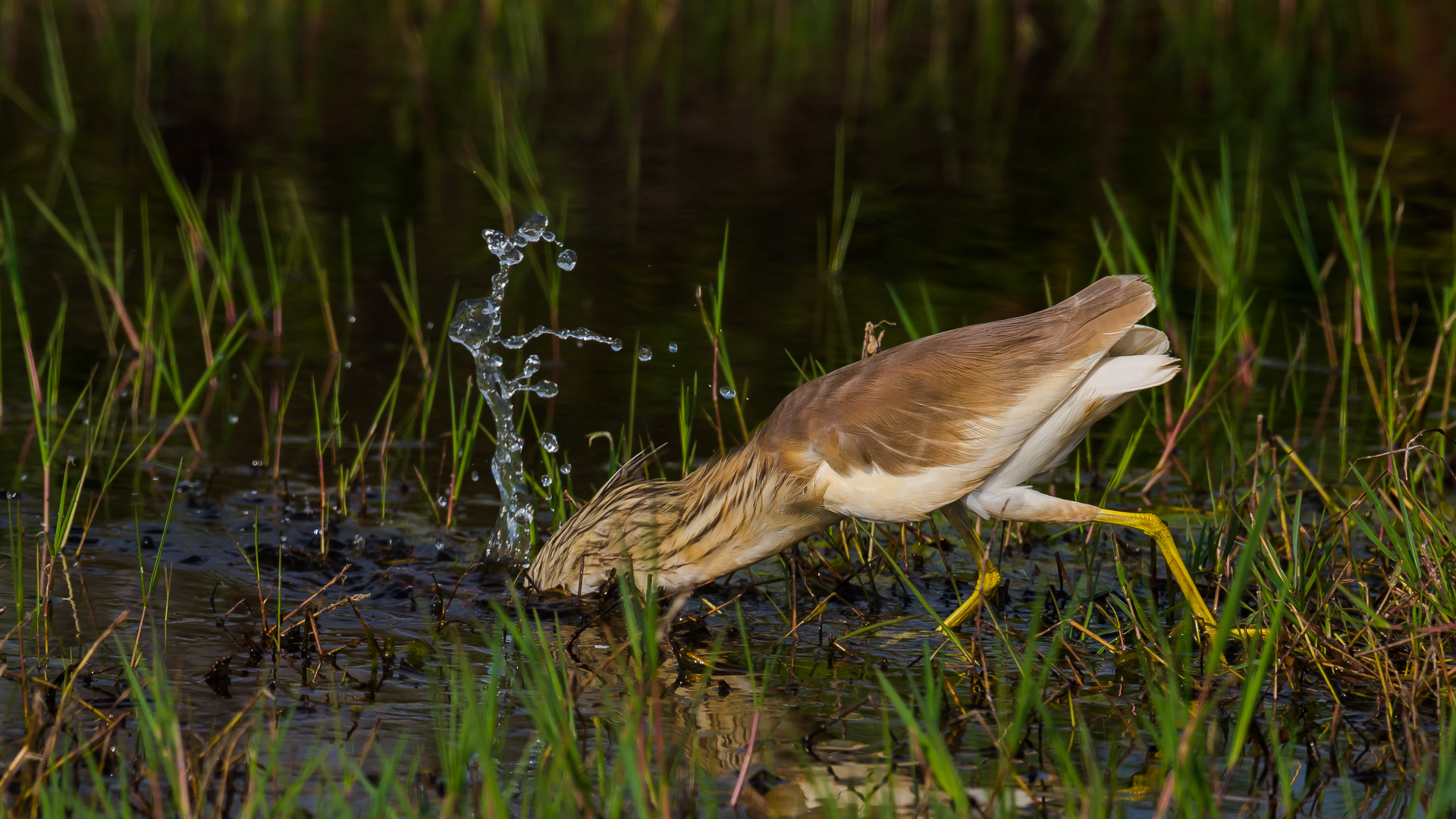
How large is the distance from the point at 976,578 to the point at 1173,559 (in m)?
0.88

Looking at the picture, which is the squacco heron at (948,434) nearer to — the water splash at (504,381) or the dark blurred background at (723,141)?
the water splash at (504,381)

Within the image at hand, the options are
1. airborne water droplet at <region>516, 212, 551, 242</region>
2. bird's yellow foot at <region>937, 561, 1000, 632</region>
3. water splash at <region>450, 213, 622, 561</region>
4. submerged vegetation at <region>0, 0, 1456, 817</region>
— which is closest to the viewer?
submerged vegetation at <region>0, 0, 1456, 817</region>

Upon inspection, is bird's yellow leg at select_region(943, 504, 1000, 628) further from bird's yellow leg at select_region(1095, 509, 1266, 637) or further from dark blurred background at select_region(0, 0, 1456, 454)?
dark blurred background at select_region(0, 0, 1456, 454)

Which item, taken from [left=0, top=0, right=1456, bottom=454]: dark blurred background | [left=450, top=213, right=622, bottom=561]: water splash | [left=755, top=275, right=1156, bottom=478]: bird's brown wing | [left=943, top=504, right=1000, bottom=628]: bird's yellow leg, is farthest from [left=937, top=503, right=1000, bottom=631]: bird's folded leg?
[left=450, top=213, right=622, bottom=561]: water splash

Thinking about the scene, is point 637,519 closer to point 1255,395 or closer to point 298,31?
point 1255,395

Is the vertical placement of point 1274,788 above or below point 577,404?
below

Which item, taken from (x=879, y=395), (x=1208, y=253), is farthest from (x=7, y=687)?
(x=1208, y=253)

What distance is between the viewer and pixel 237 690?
3.83 m

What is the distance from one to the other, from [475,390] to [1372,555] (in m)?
3.20

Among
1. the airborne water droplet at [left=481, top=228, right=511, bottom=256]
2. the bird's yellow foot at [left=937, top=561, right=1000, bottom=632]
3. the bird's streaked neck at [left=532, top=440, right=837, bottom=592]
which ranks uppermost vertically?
the airborne water droplet at [left=481, top=228, right=511, bottom=256]

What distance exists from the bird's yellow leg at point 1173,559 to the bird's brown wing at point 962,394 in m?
0.31

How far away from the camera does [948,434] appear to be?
4.16 metres

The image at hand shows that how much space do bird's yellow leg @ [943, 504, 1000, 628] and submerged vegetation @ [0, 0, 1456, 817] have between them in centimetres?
9

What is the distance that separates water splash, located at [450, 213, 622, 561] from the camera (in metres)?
5.02
